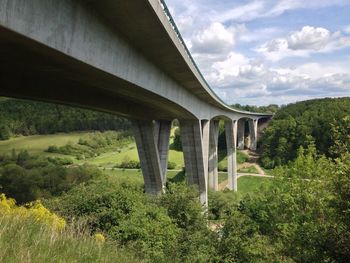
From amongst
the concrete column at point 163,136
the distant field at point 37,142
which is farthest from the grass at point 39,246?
the distant field at point 37,142

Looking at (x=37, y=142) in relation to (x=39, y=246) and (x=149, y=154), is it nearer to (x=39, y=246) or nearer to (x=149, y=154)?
(x=149, y=154)

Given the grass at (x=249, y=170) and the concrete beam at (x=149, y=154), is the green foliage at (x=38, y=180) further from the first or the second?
the grass at (x=249, y=170)

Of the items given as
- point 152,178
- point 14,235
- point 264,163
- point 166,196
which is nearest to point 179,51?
point 14,235

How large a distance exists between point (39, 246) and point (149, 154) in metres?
28.6

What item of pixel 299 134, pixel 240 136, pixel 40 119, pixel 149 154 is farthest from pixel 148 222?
pixel 240 136

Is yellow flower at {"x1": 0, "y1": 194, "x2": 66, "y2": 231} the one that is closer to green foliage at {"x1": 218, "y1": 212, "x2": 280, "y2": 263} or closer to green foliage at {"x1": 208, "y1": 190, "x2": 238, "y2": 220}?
green foliage at {"x1": 218, "y1": 212, "x2": 280, "y2": 263}

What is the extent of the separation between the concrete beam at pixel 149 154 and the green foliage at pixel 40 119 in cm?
7080

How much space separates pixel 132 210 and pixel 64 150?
79376 mm

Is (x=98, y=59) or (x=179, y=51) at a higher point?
(x=179, y=51)

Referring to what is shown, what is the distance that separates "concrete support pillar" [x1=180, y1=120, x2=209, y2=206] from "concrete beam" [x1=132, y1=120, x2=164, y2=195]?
12.3 ft

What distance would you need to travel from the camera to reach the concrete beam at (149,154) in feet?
110

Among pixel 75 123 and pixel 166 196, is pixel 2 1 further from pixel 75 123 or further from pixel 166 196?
pixel 75 123

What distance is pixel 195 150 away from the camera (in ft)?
127

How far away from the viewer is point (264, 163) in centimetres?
9025
